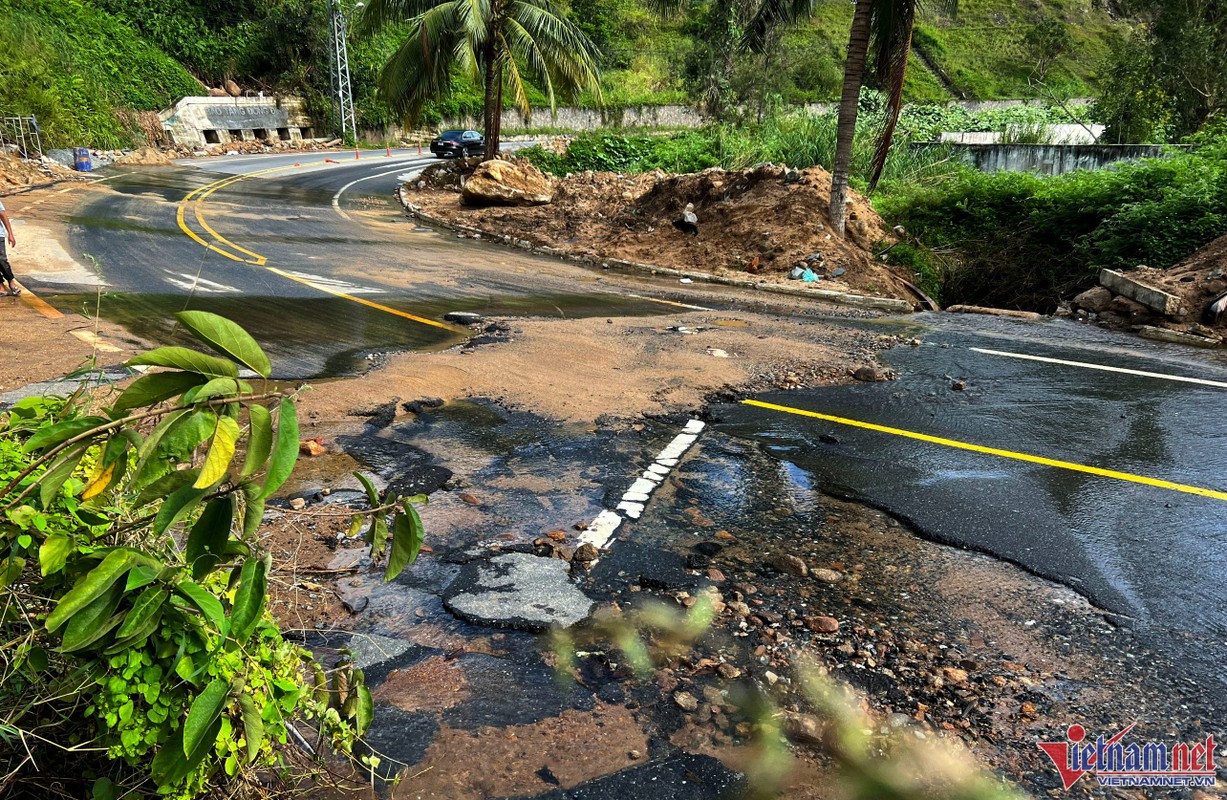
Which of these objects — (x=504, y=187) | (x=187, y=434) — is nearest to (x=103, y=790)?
(x=187, y=434)

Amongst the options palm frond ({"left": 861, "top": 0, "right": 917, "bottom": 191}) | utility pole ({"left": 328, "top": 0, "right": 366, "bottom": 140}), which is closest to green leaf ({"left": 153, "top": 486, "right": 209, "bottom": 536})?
palm frond ({"left": 861, "top": 0, "right": 917, "bottom": 191})

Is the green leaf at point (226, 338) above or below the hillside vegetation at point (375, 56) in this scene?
below

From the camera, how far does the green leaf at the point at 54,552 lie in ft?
6.27

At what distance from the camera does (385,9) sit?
75.1 ft

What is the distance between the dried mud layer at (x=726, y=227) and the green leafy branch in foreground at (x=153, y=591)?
12881mm

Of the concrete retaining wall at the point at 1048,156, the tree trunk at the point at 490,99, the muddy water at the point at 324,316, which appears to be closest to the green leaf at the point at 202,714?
the muddy water at the point at 324,316

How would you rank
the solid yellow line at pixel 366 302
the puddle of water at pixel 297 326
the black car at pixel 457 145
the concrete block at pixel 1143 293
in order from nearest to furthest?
1. the puddle of water at pixel 297 326
2. the solid yellow line at pixel 366 302
3. the concrete block at pixel 1143 293
4. the black car at pixel 457 145

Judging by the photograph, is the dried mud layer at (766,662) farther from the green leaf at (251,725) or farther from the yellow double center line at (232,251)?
the yellow double center line at (232,251)

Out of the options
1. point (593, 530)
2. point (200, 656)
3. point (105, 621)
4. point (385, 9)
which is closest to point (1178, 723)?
point (593, 530)

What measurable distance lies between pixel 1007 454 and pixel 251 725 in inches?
238

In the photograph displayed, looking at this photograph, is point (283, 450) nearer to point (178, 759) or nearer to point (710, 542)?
point (178, 759)

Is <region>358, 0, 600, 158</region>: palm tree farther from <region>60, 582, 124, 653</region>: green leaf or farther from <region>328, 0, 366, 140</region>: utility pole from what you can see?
<region>60, 582, 124, 653</region>: green leaf

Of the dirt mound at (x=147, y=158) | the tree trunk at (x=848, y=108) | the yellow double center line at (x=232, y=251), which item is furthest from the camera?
the dirt mound at (x=147, y=158)

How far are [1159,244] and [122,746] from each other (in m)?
15.6
